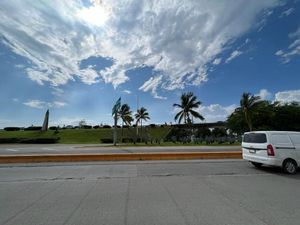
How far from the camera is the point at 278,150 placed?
8844 mm

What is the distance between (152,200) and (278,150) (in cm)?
641

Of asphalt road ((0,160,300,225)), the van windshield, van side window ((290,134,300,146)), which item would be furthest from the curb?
van side window ((290,134,300,146))

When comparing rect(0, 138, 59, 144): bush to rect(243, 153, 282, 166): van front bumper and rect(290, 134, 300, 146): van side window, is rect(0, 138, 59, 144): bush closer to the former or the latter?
rect(243, 153, 282, 166): van front bumper

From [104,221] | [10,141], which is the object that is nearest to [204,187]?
[104,221]

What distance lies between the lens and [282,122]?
50.1 meters

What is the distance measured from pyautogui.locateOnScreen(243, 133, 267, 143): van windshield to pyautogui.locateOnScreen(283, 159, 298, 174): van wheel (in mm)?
1166

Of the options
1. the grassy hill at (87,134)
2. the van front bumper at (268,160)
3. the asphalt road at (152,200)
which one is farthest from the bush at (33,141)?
the van front bumper at (268,160)

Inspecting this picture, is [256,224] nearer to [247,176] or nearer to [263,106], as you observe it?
[247,176]

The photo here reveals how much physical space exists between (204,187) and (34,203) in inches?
186

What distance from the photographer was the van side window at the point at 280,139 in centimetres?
901

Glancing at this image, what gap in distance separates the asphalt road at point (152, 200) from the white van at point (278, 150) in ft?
2.48

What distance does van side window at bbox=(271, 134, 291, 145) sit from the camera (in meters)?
9.01

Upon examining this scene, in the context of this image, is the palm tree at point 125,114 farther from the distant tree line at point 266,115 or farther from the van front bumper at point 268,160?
the van front bumper at point 268,160

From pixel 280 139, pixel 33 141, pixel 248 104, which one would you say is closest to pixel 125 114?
pixel 33 141
